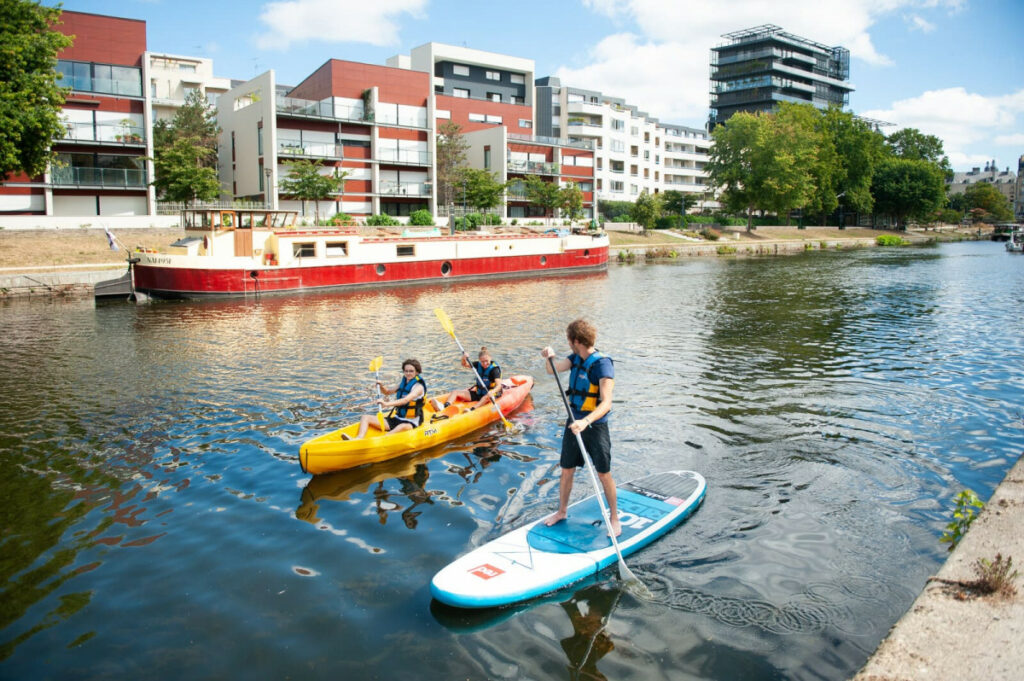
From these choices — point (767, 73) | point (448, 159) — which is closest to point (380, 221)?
point (448, 159)

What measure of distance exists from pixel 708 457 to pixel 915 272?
43626mm

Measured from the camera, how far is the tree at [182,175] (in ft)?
150

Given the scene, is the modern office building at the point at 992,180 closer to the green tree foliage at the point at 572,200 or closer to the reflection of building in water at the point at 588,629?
the green tree foliage at the point at 572,200

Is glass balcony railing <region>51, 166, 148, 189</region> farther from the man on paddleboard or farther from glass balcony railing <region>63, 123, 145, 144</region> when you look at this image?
the man on paddleboard

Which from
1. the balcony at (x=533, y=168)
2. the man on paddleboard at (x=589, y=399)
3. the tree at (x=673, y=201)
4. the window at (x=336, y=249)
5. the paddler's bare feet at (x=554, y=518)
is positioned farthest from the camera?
the tree at (x=673, y=201)

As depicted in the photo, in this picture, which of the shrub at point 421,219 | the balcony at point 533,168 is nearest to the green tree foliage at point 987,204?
the balcony at point 533,168

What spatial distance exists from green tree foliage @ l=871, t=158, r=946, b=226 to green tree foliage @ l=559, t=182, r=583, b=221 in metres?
52.8

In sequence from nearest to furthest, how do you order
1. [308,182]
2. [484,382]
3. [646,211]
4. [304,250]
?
1. [484,382]
2. [304,250]
3. [308,182]
4. [646,211]

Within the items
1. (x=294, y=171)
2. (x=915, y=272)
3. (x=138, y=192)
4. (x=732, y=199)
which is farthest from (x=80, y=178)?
(x=732, y=199)

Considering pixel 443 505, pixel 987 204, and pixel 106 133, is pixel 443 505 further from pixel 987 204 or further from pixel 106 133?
pixel 987 204

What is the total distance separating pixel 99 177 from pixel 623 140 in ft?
218

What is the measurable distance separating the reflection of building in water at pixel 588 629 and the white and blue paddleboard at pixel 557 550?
0.75ft

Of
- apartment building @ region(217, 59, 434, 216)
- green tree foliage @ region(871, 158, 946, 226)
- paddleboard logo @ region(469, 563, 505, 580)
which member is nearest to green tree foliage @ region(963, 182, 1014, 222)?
green tree foliage @ region(871, 158, 946, 226)

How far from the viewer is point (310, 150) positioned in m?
54.0
